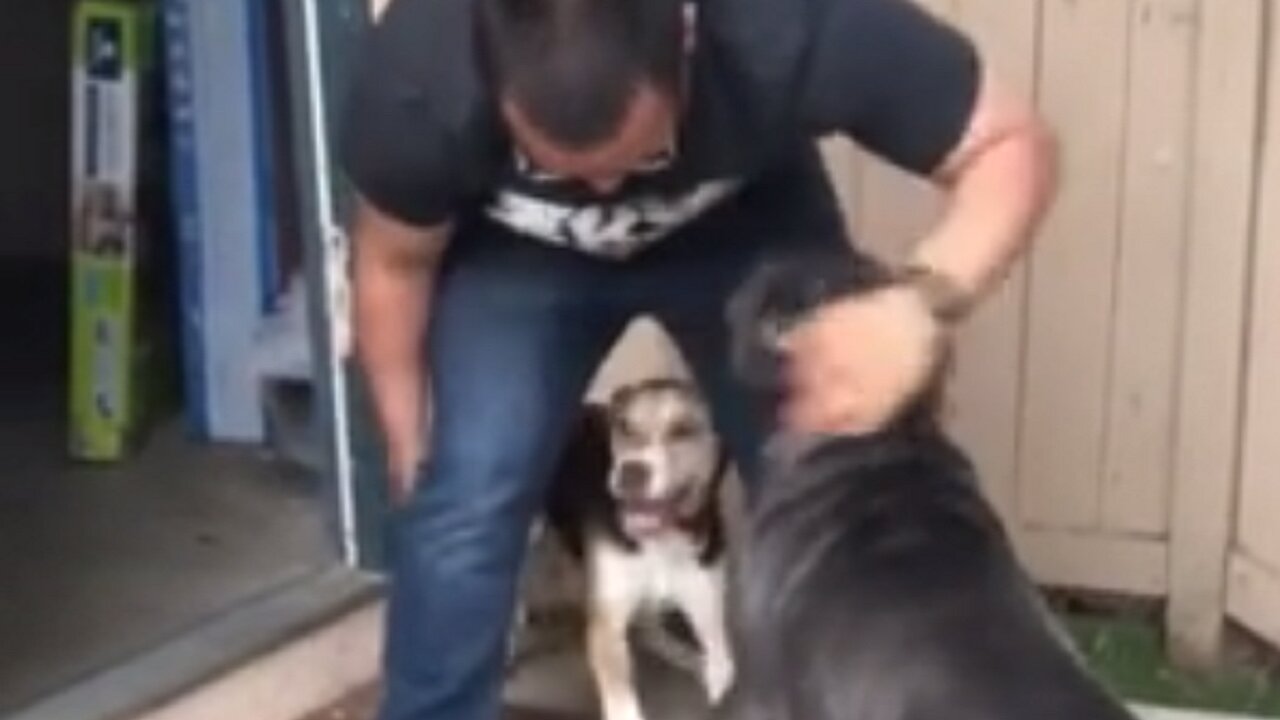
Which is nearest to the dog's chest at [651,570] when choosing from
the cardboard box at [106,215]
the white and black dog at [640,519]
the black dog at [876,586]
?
the white and black dog at [640,519]

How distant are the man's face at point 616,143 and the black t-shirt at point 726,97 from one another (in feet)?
0.32

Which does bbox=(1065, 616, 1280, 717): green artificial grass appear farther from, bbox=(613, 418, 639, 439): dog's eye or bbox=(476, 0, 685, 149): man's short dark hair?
bbox=(476, 0, 685, 149): man's short dark hair

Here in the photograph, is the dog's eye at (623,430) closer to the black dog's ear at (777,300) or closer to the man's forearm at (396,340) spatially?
the man's forearm at (396,340)

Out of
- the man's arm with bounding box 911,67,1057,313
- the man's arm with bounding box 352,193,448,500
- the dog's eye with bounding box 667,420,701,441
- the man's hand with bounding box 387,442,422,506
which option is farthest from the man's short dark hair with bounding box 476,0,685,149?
the dog's eye with bounding box 667,420,701,441

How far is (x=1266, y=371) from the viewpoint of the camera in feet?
10.5

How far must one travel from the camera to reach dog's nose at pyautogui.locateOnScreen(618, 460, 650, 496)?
9.77 ft

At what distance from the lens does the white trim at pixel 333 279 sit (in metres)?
3.11

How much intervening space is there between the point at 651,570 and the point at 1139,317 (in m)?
0.65

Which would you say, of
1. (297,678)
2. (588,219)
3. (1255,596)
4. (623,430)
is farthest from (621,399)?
(1255,596)

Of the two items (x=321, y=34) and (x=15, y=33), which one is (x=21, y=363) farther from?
(x=321, y=34)

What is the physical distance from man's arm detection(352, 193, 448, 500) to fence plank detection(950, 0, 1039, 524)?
0.83m

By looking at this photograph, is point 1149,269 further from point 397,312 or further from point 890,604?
point 890,604

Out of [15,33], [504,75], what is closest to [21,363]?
[15,33]

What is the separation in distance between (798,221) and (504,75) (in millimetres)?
504
